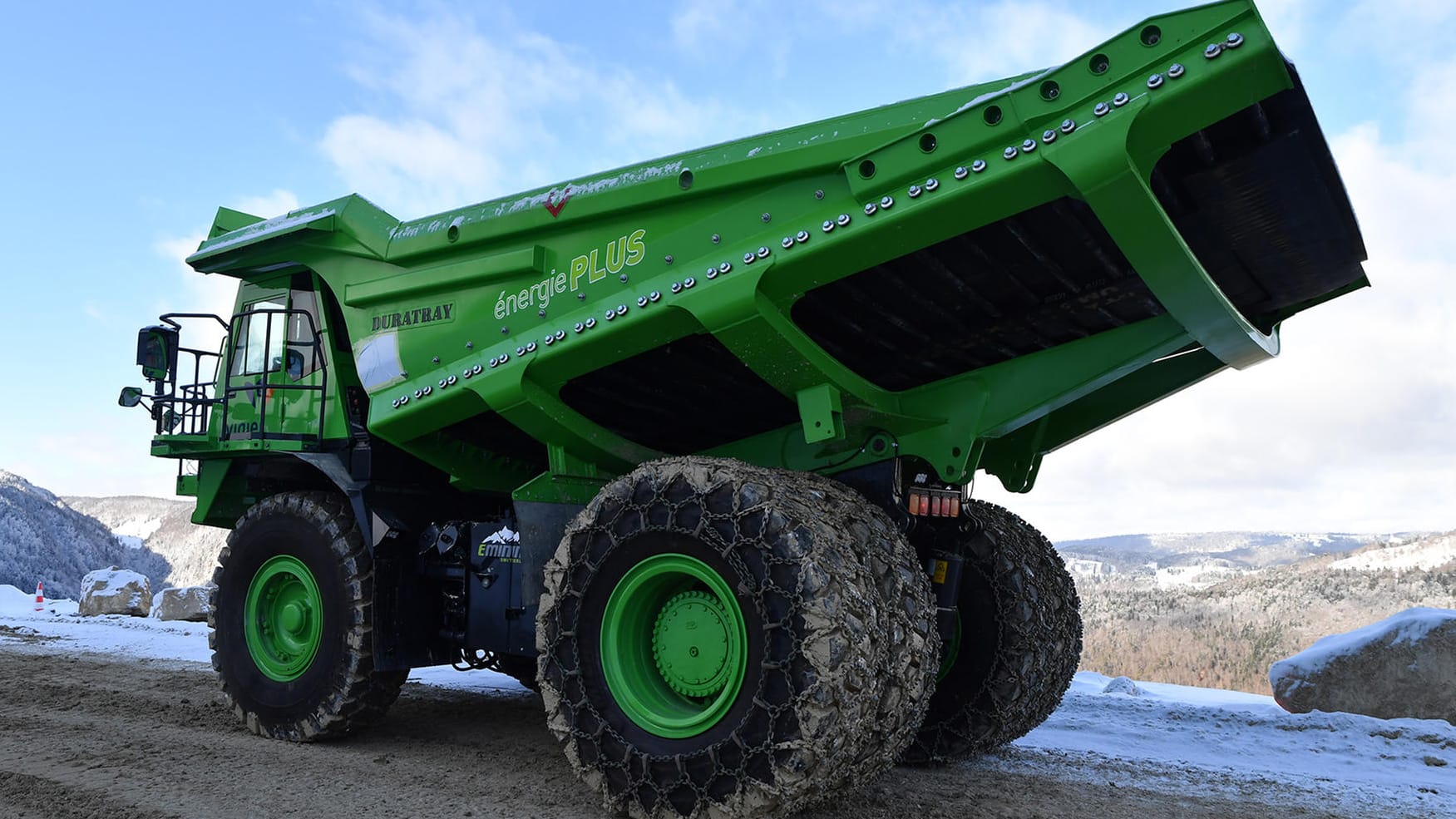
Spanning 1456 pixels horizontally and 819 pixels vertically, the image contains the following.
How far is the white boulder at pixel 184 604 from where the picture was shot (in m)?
14.2

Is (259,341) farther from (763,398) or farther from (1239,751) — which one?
(1239,751)

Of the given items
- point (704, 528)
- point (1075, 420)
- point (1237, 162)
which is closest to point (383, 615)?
point (704, 528)

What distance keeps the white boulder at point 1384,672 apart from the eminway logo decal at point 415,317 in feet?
20.9

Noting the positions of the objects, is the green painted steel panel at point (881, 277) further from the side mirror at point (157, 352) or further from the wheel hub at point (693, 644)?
the side mirror at point (157, 352)

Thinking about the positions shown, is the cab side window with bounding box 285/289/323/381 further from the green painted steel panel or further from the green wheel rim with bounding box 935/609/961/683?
the green wheel rim with bounding box 935/609/961/683

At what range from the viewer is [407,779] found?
4.79 metres

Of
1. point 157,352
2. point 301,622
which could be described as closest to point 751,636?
point 301,622

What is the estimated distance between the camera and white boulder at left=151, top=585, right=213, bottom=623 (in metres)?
14.2

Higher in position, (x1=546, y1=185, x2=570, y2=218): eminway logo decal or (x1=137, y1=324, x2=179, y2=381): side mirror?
(x1=546, y1=185, x2=570, y2=218): eminway logo decal

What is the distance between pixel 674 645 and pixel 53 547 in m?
32.5

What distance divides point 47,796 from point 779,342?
3.72 m

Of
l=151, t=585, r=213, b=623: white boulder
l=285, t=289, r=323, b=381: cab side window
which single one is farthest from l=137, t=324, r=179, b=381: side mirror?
l=151, t=585, r=213, b=623: white boulder

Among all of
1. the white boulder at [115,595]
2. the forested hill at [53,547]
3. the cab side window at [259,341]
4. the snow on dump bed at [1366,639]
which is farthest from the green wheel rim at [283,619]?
the forested hill at [53,547]

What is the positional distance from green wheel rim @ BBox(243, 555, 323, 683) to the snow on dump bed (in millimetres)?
6713
